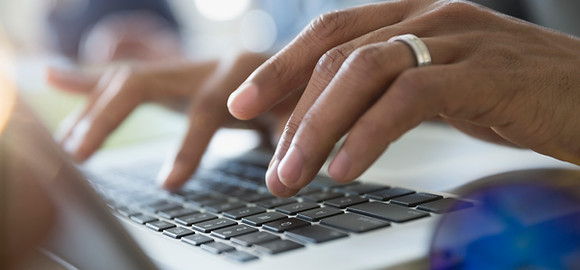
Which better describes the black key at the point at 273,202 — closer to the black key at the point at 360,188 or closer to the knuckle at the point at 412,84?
the black key at the point at 360,188

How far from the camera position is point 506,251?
0.32 m

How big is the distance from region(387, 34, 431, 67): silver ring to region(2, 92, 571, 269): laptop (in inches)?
4.1

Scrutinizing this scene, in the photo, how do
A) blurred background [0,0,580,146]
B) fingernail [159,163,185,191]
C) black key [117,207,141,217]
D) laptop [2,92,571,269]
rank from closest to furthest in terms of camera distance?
laptop [2,92,571,269] < black key [117,207,141,217] < fingernail [159,163,185,191] < blurred background [0,0,580,146]

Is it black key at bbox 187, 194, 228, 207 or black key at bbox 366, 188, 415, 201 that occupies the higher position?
black key at bbox 187, 194, 228, 207

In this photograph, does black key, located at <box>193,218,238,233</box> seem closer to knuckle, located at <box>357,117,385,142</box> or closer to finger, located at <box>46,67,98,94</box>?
knuckle, located at <box>357,117,385,142</box>

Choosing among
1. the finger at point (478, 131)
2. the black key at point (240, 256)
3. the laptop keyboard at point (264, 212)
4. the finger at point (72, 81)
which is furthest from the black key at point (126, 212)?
the finger at point (72, 81)

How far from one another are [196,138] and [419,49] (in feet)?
1.26

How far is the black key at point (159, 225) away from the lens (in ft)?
1.48

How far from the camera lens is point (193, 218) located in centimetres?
47

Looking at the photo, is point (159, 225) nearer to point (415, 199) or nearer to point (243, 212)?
point (243, 212)

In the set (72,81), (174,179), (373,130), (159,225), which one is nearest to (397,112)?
(373,130)

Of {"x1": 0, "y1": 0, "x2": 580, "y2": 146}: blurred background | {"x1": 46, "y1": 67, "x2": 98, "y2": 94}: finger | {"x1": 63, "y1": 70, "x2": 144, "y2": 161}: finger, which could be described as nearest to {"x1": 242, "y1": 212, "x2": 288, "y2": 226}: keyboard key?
{"x1": 0, "y1": 0, "x2": 580, "y2": 146}: blurred background

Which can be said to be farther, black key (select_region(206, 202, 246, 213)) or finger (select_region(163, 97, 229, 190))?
finger (select_region(163, 97, 229, 190))

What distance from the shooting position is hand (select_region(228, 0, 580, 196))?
1.21ft
